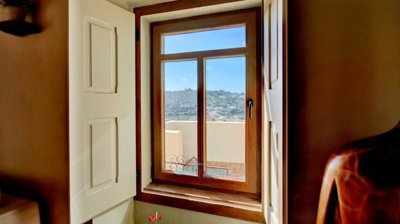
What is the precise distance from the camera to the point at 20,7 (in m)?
1.10

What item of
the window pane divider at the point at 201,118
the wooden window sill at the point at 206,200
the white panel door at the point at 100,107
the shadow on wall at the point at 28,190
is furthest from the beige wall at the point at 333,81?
the shadow on wall at the point at 28,190

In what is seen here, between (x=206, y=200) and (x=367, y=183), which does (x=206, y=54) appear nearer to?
(x=206, y=200)

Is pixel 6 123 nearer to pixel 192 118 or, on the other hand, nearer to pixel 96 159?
pixel 96 159

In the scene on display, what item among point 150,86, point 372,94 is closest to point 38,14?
point 150,86

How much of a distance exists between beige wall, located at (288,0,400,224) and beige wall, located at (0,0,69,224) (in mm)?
1043

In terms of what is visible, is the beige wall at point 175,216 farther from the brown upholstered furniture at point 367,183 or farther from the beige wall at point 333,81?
→ the brown upholstered furniture at point 367,183

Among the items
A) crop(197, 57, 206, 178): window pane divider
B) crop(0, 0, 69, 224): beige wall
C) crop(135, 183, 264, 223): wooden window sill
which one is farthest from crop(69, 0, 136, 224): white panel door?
crop(197, 57, 206, 178): window pane divider

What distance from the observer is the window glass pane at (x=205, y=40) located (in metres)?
1.47

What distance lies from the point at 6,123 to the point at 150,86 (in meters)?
0.87

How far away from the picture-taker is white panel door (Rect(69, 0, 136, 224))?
1.14 metres

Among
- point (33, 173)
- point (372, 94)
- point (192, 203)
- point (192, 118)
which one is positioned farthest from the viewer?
point (192, 118)

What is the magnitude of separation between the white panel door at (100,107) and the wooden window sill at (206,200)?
0.53 ft

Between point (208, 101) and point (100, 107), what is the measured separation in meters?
0.68

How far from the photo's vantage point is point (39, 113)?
46.9 inches
